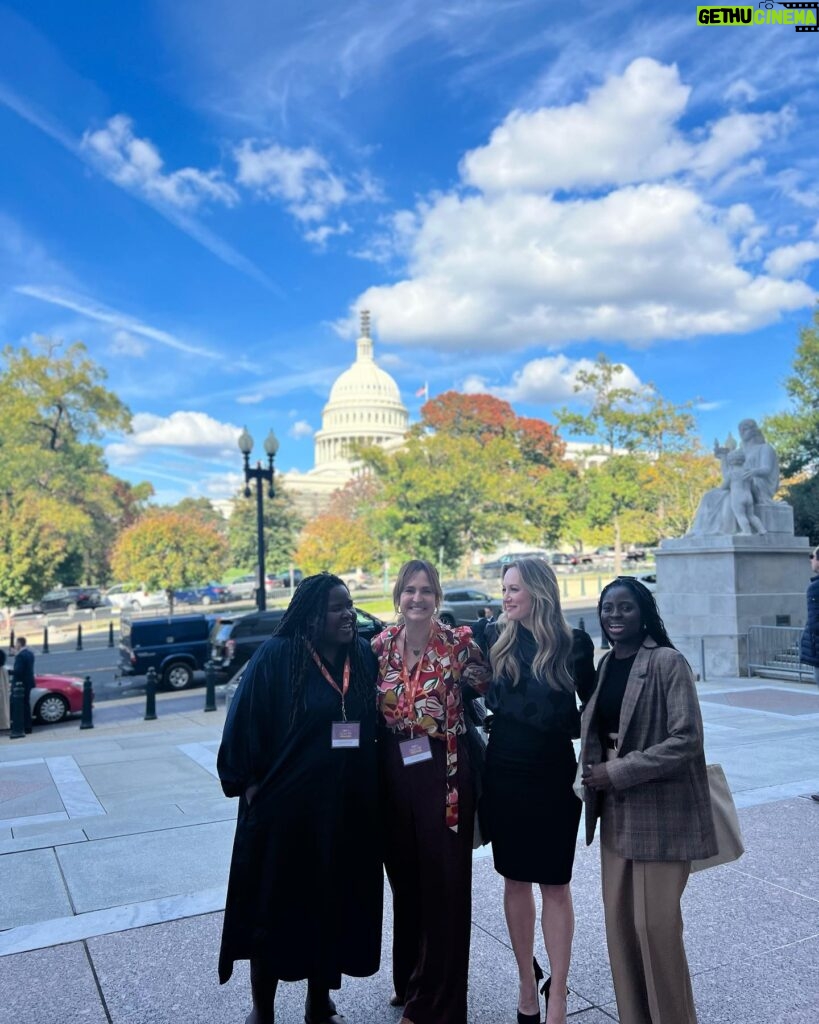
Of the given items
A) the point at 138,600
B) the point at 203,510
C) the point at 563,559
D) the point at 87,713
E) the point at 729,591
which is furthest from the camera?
the point at 203,510

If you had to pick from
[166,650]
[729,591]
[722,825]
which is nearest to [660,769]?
[722,825]

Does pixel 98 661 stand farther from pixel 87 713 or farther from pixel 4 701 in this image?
pixel 4 701

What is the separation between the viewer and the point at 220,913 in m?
4.70

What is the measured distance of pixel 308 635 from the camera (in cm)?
340

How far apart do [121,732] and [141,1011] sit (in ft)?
30.7

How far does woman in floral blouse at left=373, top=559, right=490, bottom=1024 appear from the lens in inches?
130

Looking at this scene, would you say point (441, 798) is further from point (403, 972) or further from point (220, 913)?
point (220, 913)

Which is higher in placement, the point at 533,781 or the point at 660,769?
the point at 660,769

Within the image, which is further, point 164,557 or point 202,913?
point 164,557

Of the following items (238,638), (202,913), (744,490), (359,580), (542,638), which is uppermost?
(744,490)

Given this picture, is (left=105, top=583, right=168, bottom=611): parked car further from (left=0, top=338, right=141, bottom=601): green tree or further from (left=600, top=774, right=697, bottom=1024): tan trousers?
(left=600, top=774, right=697, bottom=1024): tan trousers

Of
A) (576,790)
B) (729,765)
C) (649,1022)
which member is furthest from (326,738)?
(729,765)

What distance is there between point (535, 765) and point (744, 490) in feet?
43.9

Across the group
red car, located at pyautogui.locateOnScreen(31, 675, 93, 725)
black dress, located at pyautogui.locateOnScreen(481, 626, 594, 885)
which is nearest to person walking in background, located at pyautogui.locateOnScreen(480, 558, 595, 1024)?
black dress, located at pyautogui.locateOnScreen(481, 626, 594, 885)
